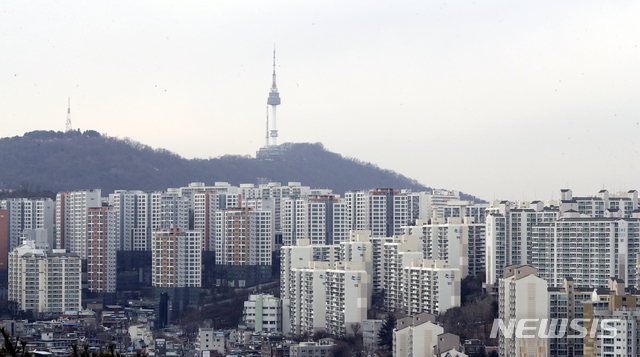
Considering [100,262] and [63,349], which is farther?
[100,262]

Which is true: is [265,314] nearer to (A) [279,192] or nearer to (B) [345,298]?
(B) [345,298]

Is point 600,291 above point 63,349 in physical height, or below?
above

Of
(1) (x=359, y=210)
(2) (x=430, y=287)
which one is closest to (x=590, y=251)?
(2) (x=430, y=287)

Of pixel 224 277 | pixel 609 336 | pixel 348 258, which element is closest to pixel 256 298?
pixel 348 258

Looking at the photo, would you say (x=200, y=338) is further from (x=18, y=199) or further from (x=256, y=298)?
(x=18, y=199)

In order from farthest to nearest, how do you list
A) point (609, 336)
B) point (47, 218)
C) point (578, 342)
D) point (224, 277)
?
point (47, 218), point (224, 277), point (578, 342), point (609, 336)

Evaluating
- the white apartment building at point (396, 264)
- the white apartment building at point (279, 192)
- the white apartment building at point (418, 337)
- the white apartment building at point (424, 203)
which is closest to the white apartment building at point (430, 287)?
the white apartment building at point (396, 264)
